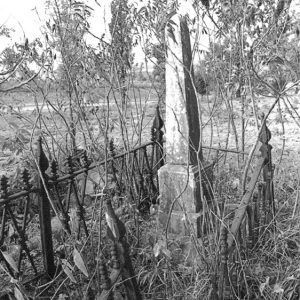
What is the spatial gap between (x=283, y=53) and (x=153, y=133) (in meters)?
1.50

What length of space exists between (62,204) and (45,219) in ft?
0.79

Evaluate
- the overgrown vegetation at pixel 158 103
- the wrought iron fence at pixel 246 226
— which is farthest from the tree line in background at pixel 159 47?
the wrought iron fence at pixel 246 226

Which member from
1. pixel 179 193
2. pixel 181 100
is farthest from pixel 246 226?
pixel 181 100

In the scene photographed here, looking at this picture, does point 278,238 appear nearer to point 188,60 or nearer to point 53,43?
point 188,60

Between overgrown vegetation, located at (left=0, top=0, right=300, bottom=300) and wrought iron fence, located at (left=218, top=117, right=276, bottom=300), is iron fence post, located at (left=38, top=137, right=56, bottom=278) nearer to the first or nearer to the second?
overgrown vegetation, located at (left=0, top=0, right=300, bottom=300)

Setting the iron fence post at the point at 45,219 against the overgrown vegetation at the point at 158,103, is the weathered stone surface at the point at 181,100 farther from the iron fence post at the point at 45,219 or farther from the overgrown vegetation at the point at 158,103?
the iron fence post at the point at 45,219

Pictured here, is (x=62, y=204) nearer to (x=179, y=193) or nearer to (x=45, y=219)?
(x=45, y=219)

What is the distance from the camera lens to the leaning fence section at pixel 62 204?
1.96m

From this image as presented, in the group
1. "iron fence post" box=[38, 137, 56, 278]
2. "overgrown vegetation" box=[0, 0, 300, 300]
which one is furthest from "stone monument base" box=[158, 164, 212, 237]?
"iron fence post" box=[38, 137, 56, 278]

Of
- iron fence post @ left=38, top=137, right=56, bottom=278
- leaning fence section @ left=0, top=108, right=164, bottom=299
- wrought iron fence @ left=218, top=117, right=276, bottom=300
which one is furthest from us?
iron fence post @ left=38, top=137, right=56, bottom=278

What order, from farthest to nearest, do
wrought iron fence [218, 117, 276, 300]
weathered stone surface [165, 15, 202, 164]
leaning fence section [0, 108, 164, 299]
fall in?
weathered stone surface [165, 15, 202, 164]
wrought iron fence [218, 117, 276, 300]
leaning fence section [0, 108, 164, 299]

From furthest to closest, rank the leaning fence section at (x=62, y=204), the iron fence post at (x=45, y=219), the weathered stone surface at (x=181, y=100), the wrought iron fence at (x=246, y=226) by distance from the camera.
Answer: the weathered stone surface at (x=181, y=100) < the iron fence post at (x=45, y=219) < the wrought iron fence at (x=246, y=226) < the leaning fence section at (x=62, y=204)

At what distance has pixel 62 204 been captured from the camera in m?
2.85

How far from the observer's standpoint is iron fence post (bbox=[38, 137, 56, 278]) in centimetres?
252
